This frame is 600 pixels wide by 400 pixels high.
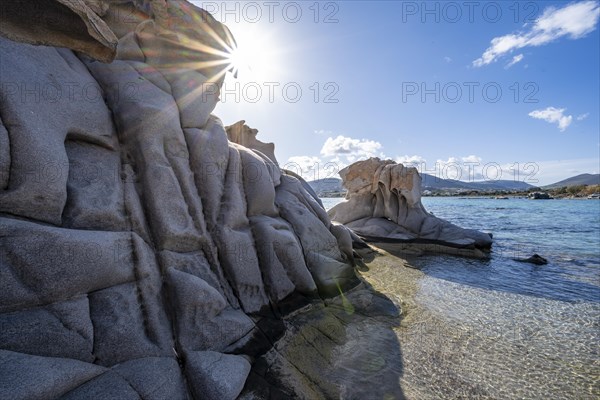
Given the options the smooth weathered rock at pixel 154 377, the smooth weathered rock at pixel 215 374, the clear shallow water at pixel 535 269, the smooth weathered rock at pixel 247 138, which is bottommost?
the clear shallow water at pixel 535 269

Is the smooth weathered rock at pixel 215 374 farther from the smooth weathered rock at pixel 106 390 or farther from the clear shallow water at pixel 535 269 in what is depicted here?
the clear shallow water at pixel 535 269

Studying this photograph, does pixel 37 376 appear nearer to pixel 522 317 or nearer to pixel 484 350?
pixel 484 350

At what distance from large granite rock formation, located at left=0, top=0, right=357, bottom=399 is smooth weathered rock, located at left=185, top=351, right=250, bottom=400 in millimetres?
25

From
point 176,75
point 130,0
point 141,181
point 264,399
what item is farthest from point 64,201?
point 130,0

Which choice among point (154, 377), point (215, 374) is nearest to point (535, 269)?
point (215, 374)

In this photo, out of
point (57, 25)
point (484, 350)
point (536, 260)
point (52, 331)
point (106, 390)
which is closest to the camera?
point (57, 25)

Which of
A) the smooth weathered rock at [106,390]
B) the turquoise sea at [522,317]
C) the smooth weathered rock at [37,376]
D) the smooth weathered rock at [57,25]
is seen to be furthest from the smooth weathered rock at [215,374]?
the smooth weathered rock at [57,25]

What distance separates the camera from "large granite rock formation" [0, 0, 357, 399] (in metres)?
4.39

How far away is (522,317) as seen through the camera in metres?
10.4

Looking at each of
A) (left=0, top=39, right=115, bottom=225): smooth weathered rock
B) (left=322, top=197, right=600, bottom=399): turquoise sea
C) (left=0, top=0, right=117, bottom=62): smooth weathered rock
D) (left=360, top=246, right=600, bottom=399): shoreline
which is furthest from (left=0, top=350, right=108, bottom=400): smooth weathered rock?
(left=322, top=197, right=600, bottom=399): turquoise sea

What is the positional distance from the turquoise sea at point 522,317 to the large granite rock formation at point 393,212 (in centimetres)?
272

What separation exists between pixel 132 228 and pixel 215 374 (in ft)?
11.6

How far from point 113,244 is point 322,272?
265 inches

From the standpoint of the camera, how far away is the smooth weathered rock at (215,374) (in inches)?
195
